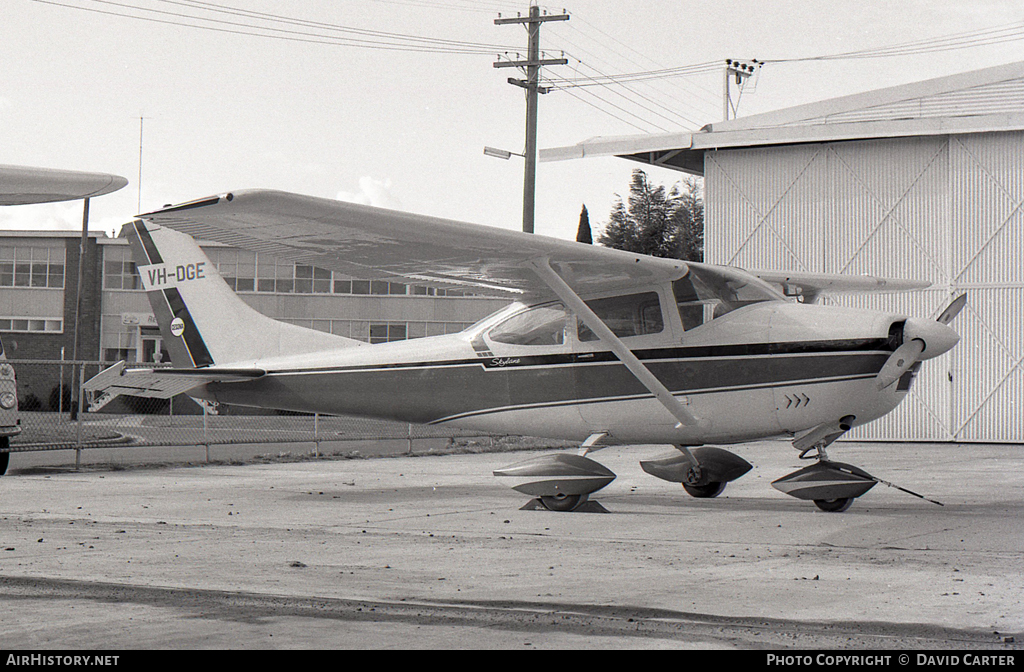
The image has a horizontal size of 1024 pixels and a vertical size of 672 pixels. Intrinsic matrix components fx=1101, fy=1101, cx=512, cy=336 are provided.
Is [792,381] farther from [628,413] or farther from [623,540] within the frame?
[623,540]

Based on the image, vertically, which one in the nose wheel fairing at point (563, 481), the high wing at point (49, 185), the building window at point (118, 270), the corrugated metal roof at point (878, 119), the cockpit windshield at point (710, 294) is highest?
the corrugated metal roof at point (878, 119)

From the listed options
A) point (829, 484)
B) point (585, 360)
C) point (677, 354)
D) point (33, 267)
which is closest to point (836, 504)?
point (829, 484)

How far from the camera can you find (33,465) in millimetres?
15109

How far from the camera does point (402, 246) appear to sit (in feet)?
31.2

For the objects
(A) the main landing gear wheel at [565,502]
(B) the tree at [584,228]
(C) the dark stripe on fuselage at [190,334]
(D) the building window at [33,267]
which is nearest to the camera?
(A) the main landing gear wheel at [565,502]

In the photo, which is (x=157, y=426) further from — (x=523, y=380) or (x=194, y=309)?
(x=523, y=380)

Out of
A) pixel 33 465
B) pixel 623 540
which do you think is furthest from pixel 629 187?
pixel 623 540

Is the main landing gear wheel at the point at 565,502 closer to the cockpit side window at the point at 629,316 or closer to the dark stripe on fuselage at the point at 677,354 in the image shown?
the dark stripe on fuselage at the point at 677,354

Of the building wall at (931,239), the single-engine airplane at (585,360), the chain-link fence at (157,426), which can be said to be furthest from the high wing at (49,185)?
the building wall at (931,239)

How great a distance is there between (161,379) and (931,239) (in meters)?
17.8

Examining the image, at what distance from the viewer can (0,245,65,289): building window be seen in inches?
2032

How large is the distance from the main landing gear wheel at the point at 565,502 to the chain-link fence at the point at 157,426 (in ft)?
12.0

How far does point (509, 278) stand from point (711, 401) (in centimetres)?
230

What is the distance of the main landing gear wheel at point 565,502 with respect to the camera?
998 cm
